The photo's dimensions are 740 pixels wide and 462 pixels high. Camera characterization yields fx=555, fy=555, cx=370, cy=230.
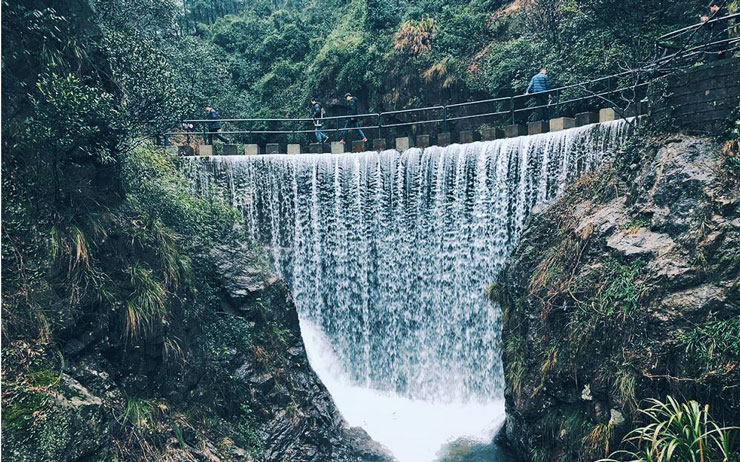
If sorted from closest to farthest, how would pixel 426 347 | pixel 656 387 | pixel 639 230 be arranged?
1. pixel 656 387
2. pixel 639 230
3. pixel 426 347

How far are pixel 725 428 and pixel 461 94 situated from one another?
12.1m

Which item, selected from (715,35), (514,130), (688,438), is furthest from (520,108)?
(688,438)

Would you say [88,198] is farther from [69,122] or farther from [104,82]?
[104,82]

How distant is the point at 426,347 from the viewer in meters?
11.7

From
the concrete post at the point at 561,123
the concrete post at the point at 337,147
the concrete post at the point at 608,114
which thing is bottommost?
the concrete post at the point at 337,147

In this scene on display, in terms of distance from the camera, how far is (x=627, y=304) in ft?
21.8

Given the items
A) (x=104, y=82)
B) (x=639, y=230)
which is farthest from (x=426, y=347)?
(x=104, y=82)

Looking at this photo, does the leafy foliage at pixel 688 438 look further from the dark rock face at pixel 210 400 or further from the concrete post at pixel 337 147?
the concrete post at pixel 337 147

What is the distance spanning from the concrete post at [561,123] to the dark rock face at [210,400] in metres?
6.48

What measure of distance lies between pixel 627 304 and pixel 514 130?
628 centimetres

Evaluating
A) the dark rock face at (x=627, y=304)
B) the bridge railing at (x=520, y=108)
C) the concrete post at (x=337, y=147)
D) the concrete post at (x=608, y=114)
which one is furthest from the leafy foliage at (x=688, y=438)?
the concrete post at (x=337, y=147)

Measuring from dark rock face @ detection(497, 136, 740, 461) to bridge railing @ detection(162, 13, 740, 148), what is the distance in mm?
1541

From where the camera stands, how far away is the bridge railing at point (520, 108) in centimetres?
829

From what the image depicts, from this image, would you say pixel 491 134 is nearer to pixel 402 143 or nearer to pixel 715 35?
pixel 402 143
